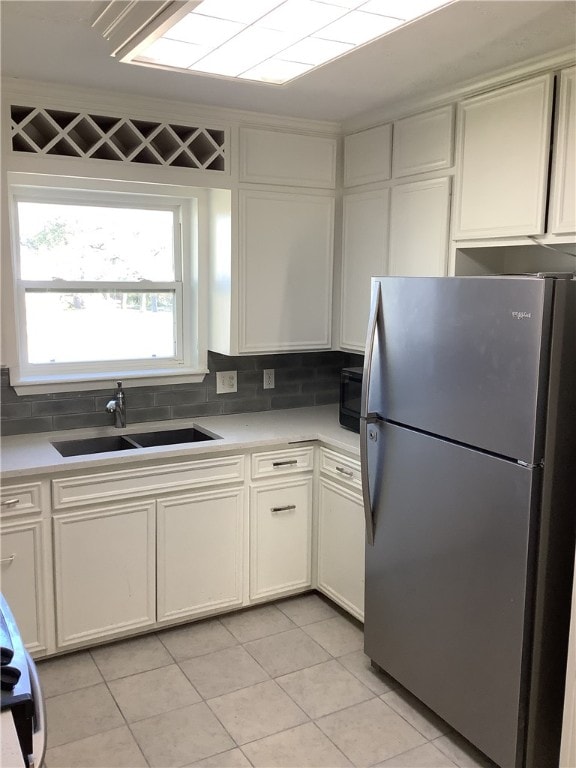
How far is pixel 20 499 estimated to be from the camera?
8.16 ft

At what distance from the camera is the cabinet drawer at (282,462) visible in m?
2.99

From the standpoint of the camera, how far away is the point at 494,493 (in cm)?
198

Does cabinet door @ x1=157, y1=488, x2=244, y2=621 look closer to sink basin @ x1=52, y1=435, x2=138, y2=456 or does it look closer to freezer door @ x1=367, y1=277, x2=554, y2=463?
sink basin @ x1=52, y1=435, x2=138, y2=456

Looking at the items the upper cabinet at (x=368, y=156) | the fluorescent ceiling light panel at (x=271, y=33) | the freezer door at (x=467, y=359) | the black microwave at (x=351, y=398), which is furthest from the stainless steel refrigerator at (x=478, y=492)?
the upper cabinet at (x=368, y=156)

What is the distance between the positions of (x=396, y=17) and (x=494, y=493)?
1.37 meters

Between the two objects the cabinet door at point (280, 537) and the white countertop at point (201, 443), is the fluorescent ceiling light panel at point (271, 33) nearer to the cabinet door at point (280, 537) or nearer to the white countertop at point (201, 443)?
the white countertop at point (201, 443)

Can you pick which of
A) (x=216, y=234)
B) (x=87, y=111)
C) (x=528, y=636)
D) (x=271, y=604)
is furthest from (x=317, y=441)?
(x=87, y=111)

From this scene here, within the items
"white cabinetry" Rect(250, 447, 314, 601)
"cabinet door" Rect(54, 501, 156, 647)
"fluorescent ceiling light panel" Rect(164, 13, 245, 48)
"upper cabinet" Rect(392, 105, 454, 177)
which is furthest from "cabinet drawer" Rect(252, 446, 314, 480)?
"fluorescent ceiling light panel" Rect(164, 13, 245, 48)

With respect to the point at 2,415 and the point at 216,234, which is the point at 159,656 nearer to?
the point at 2,415

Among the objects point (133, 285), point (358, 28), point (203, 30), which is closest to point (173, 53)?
point (203, 30)

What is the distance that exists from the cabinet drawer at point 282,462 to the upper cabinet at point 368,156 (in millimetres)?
1304

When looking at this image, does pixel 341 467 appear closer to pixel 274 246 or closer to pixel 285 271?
pixel 285 271

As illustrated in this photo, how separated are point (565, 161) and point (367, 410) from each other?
1071 millimetres

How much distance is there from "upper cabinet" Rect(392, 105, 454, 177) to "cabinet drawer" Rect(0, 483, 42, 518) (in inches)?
79.2
